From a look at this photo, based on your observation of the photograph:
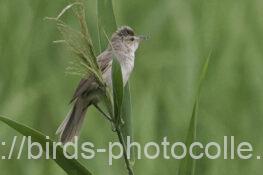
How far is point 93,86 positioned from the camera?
3.02 m

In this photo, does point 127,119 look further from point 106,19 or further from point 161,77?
point 161,77

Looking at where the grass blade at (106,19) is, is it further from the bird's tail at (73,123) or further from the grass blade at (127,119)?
the bird's tail at (73,123)

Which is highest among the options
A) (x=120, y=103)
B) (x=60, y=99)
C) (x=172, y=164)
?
(x=120, y=103)

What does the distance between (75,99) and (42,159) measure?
1199mm

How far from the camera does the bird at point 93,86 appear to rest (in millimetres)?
2855

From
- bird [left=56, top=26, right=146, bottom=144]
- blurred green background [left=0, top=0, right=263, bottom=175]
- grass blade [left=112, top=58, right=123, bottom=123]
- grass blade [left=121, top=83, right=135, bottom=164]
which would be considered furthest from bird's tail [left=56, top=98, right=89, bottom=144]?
blurred green background [left=0, top=0, right=263, bottom=175]

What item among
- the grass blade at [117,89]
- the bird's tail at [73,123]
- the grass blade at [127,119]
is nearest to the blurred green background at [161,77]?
the bird's tail at [73,123]

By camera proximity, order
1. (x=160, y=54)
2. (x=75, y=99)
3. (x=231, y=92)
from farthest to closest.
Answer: (x=160, y=54), (x=231, y=92), (x=75, y=99)

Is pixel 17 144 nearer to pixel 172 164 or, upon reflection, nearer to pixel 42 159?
pixel 42 159

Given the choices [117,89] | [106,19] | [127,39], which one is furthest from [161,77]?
[117,89]

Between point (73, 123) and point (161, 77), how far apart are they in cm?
177

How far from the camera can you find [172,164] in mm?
4254

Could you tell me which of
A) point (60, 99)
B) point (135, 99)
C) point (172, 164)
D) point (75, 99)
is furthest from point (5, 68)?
point (75, 99)

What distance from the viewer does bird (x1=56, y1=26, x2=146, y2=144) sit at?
286 centimetres
